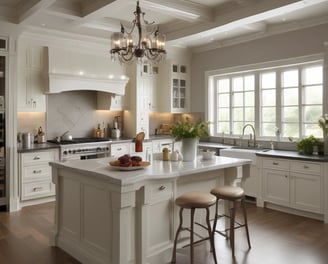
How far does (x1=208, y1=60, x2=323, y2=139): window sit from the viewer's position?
5.34 m

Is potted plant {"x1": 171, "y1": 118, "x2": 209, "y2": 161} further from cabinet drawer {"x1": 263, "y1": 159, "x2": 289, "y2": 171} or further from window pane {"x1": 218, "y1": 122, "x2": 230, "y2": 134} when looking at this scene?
window pane {"x1": 218, "y1": 122, "x2": 230, "y2": 134}

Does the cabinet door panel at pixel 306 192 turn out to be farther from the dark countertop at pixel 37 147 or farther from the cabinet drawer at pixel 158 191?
the dark countertop at pixel 37 147

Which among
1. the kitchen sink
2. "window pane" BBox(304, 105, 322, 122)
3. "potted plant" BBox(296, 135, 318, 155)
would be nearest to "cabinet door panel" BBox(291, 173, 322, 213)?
"potted plant" BBox(296, 135, 318, 155)

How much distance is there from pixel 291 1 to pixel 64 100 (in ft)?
13.9

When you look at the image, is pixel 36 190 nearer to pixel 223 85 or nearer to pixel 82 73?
pixel 82 73

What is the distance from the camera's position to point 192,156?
11.8ft

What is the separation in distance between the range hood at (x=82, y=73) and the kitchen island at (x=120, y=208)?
2428 millimetres

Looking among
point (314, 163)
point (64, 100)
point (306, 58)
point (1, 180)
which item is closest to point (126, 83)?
point (64, 100)

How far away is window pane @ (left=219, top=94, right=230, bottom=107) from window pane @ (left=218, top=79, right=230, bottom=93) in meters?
0.11

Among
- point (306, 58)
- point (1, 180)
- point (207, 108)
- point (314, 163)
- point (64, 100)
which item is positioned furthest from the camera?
point (207, 108)

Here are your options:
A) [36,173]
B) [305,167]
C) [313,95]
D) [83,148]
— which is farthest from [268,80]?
[36,173]

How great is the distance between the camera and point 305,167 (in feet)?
14.9

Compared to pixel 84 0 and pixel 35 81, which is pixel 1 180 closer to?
pixel 35 81

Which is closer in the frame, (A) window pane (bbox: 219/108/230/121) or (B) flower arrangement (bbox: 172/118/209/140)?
(B) flower arrangement (bbox: 172/118/209/140)
